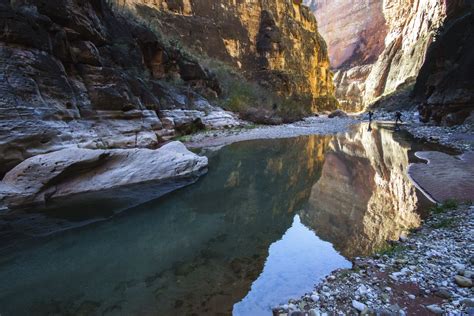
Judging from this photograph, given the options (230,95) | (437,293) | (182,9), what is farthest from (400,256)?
(182,9)

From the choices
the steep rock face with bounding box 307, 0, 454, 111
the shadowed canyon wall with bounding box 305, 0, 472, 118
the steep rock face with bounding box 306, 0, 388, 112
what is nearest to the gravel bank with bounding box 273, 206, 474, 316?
the shadowed canyon wall with bounding box 305, 0, 472, 118

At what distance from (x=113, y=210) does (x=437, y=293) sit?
21.0 ft

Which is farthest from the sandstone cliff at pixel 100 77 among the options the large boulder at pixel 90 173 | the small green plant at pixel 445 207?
the small green plant at pixel 445 207

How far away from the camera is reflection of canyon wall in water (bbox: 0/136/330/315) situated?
142 inches

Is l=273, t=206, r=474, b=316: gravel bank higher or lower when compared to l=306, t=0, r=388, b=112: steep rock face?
lower

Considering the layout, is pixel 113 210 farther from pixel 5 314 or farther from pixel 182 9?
pixel 182 9

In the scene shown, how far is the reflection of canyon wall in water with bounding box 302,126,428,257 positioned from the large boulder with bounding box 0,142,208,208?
4.48 metres

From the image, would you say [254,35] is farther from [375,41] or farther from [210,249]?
[375,41]

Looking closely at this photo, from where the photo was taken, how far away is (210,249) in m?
4.99

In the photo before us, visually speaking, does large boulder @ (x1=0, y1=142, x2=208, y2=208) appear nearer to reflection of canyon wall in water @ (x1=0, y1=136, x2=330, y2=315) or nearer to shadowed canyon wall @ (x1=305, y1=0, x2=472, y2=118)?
reflection of canyon wall in water @ (x1=0, y1=136, x2=330, y2=315)

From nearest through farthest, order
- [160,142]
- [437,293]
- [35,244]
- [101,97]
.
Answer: [437,293] → [35,244] → [101,97] → [160,142]

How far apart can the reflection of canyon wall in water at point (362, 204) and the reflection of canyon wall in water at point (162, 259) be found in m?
0.79

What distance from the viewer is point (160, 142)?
15312mm

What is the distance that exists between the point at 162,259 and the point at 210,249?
842 millimetres
